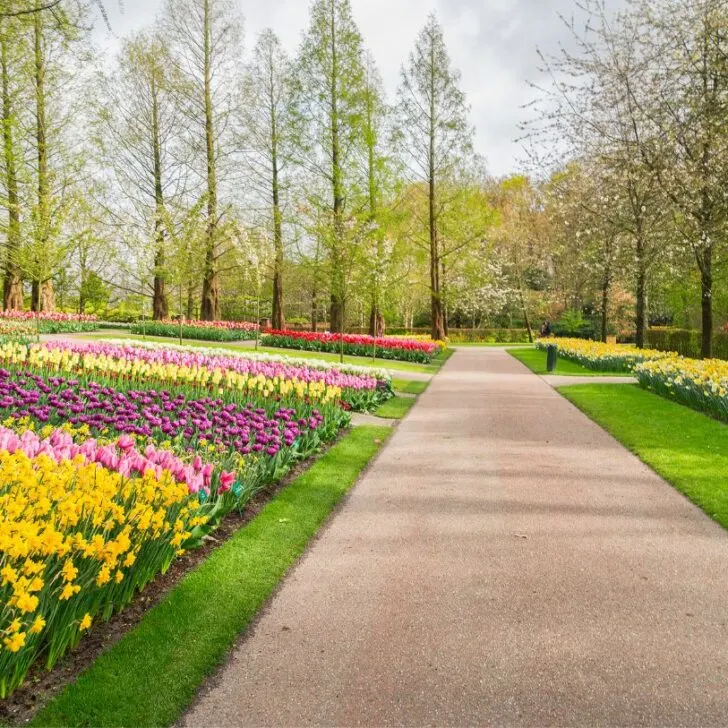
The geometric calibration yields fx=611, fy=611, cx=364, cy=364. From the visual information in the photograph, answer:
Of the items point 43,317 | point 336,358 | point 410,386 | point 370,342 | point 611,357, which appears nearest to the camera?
point 410,386

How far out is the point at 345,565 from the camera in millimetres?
4039

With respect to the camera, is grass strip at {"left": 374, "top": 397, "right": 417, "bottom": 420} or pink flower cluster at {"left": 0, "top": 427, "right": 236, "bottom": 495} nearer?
pink flower cluster at {"left": 0, "top": 427, "right": 236, "bottom": 495}

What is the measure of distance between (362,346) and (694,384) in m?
12.1

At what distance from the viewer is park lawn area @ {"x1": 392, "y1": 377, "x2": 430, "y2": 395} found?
13438 mm

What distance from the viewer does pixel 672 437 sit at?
8.23 m

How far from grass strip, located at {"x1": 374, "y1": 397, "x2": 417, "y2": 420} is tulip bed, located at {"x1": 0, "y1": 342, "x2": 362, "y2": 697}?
1.78m

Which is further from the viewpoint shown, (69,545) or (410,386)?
(410,386)

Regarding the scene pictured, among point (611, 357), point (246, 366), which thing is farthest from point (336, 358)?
point (246, 366)

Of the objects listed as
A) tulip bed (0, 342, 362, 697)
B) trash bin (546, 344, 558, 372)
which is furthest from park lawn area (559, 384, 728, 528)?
trash bin (546, 344, 558, 372)

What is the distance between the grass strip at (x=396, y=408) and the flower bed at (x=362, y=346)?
27.8 ft

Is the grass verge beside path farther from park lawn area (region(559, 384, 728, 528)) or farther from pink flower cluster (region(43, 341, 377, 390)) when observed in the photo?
pink flower cluster (region(43, 341, 377, 390))

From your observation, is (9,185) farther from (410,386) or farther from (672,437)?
(672,437)

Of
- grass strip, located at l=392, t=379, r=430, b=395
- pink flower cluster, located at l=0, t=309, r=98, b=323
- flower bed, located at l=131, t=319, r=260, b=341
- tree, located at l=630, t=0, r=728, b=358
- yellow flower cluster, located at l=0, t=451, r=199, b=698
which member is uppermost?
tree, located at l=630, t=0, r=728, b=358

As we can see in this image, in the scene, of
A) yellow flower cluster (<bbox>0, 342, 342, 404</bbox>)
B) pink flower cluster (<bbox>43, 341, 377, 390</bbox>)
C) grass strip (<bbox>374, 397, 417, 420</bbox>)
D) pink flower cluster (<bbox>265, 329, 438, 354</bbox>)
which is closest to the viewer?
yellow flower cluster (<bbox>0, 342, 342, 404</bbox>)
